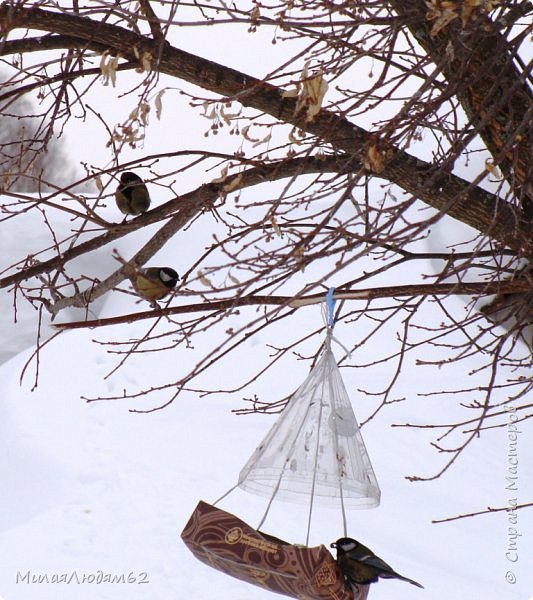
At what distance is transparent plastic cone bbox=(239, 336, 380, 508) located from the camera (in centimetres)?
212

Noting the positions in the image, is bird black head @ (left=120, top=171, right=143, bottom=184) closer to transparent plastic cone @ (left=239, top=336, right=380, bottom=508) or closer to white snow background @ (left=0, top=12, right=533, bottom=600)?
transparent plastic cone @ (left=239, top=336, right=380, bottom=508)

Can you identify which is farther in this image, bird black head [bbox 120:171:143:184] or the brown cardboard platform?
bird black head [bbox 120:171:143:184]

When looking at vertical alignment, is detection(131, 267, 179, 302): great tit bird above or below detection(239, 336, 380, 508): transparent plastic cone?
above

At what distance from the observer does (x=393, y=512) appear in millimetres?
4930

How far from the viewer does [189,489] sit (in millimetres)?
5301

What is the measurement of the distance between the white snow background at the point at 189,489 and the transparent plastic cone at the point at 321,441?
7.86 feet

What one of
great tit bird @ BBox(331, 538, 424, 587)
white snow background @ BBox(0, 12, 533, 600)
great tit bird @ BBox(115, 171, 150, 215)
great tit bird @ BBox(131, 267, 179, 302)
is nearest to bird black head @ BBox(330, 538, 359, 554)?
great tit bird @ BBox(331, 538, 424, 587)

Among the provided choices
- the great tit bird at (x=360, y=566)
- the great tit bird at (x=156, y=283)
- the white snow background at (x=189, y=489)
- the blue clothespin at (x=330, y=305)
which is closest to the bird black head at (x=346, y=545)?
the great tit bird at (x=360, y=566)

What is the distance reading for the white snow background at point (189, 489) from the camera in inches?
175

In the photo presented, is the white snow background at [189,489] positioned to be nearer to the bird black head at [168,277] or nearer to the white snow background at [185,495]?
the white snow background at [185,495]

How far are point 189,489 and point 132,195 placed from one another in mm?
3337

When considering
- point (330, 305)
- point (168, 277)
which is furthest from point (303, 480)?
point (168, 277)

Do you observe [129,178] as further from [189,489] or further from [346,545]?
[189,489]

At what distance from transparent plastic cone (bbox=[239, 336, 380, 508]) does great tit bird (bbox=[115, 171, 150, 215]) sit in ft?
2.67
